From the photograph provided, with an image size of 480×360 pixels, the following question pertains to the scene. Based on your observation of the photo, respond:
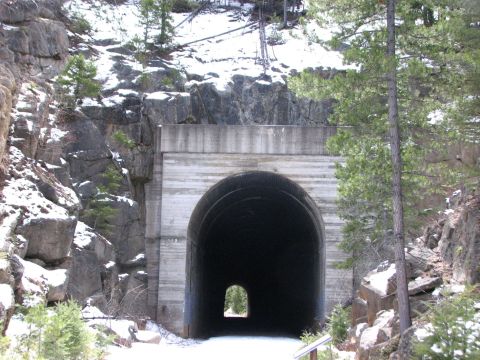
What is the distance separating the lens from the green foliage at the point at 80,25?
2559 cm

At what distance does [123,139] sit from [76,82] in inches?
94.6

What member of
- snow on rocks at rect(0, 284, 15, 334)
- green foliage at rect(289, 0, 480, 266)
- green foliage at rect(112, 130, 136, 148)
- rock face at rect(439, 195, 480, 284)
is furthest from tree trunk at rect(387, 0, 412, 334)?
green foliage at rect(112, 130, 136, 148)

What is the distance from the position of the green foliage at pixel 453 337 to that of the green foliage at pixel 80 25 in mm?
22157

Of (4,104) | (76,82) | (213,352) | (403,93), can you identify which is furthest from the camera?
(76,82)

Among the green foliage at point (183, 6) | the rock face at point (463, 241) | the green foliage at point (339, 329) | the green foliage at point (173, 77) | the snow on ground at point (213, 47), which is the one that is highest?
the green foliage at point (183, 6)

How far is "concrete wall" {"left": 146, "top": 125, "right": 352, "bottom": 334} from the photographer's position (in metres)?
20.1

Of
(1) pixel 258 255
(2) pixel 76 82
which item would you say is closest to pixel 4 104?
(2) pixel 76 82

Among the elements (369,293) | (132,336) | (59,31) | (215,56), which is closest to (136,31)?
(215,56)

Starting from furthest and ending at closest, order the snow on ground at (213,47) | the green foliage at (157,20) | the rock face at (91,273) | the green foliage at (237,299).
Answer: the green foliage at (237,299), the green foliage at (157,20), the snow on ground at (213,47), the rock face at (91,273)

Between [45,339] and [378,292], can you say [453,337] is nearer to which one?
[45,339]

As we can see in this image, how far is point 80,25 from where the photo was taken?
25.7 meters

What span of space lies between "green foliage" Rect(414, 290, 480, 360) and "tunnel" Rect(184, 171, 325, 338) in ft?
45.8

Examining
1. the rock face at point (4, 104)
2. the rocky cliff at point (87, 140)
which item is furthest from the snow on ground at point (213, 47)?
the rock face at point (4, 104)

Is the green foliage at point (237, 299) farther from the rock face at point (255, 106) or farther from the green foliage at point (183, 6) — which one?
the rock face at point (255, 106)
